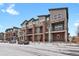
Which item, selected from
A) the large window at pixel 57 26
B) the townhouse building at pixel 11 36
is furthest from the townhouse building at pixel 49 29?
the townhouse building at pixel 11 36

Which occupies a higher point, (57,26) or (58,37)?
(57,26)

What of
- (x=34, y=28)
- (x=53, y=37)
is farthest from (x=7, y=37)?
(x=53, y=37)

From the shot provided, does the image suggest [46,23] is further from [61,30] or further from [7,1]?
[7,1]

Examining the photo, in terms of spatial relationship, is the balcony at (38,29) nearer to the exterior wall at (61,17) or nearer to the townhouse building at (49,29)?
the townhouse building at (49,29)

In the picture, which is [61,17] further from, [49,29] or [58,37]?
[58,37]

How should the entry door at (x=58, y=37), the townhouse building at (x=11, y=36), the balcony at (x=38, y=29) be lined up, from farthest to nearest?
the balcony at (x=38, y=29)
the entry door at (x=58, y=37)
the townhouse building at (x=11, y=36)

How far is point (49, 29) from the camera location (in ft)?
88.4

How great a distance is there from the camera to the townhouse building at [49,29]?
24.9 meters

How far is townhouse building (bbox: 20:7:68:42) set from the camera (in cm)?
2491

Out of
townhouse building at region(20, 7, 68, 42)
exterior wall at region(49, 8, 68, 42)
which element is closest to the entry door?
townhouse building at region(20, 7, 68, 42)

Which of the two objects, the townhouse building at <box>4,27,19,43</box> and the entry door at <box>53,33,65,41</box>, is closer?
the townhouse building at <box>4,27,19,43</box>

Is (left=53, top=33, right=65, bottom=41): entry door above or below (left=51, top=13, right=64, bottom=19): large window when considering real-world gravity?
below

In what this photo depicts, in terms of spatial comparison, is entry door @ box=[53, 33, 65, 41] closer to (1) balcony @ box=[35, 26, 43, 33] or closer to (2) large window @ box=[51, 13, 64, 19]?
(1) balcony @ box=[35, 26, 43, 33]

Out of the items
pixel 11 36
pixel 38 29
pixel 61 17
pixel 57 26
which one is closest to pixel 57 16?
pixel 61 17
